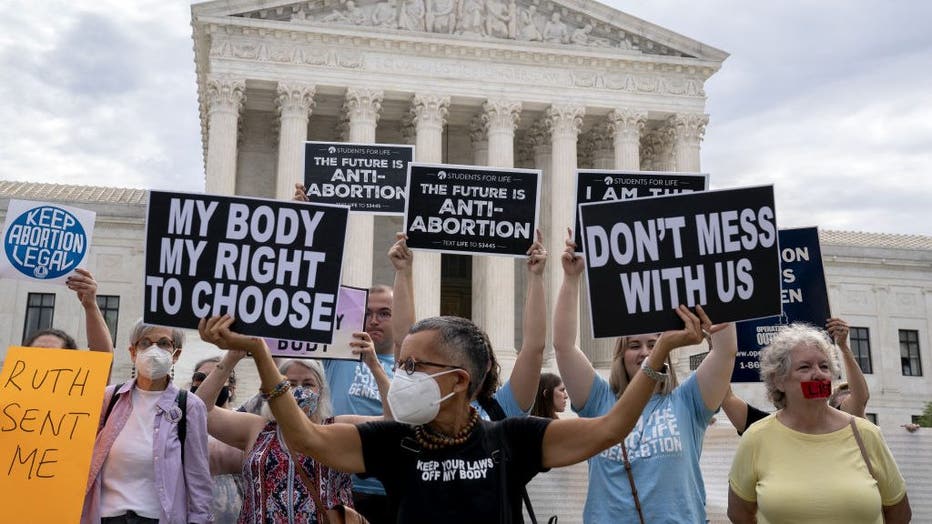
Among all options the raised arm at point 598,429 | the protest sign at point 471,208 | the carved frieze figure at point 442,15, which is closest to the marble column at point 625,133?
the carved frieze figure at point 442,15

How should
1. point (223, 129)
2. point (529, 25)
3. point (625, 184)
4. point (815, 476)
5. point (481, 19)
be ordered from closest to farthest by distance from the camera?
point (815, 476)
point (625, 184)
point (223, 129)
point (481, 19)
point (529, 25)

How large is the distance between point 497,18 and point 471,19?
42.7 inches

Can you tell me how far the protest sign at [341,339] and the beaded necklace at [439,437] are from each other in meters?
2.28

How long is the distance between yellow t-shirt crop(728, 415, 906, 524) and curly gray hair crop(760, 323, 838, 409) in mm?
158

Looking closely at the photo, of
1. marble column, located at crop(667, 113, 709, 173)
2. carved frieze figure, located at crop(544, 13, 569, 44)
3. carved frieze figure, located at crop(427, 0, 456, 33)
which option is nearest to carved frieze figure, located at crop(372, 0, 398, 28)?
carved frieze figure, located at crop(427, 0, 456, 33)

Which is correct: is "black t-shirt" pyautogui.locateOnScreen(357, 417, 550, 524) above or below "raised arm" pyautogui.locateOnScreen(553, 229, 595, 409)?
below

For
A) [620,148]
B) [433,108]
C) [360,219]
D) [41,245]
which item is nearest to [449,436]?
[41,245]

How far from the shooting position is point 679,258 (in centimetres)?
480

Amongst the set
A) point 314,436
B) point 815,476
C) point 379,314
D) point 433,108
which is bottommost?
point 815,476

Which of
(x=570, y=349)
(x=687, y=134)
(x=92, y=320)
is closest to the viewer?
(x=570, y=349)

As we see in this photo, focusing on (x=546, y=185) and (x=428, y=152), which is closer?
(x=428, y=152)

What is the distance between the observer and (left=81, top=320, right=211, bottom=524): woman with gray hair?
18.4ft

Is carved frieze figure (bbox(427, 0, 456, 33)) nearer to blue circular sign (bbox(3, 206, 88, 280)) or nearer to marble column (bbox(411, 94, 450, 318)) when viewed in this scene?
marble column (bbox(411, 94, 450, 318))

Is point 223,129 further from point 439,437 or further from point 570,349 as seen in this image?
point 439,437
